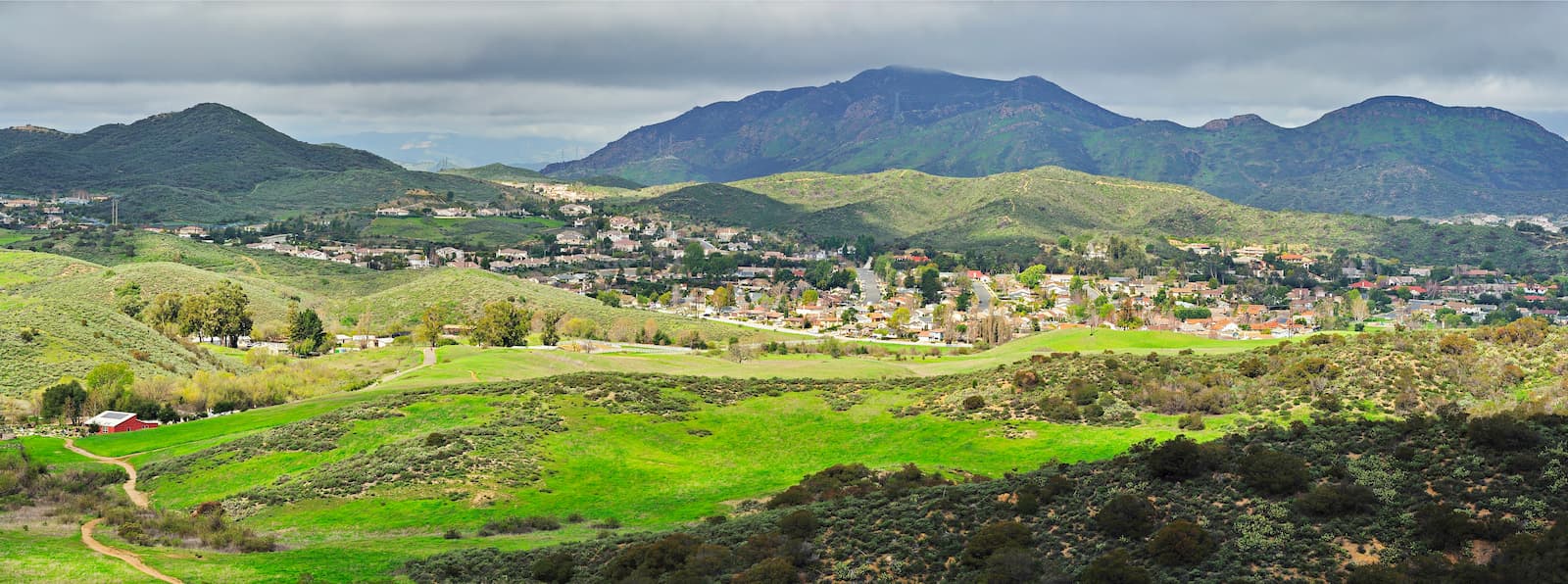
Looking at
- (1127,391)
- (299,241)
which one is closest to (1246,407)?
(1127,391)

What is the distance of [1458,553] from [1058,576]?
6856mm

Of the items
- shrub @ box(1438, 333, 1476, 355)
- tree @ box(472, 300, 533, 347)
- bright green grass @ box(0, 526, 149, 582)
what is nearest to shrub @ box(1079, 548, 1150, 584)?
bright green grass @ box(0, 526, 149, 582)

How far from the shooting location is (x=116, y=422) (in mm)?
50094

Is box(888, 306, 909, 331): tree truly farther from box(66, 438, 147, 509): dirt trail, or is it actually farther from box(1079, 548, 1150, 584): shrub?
box(1079, 548, 1150, 584): shrub

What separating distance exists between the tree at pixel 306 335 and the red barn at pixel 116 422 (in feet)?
127

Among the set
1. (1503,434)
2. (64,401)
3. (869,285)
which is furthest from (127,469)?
(869,285)

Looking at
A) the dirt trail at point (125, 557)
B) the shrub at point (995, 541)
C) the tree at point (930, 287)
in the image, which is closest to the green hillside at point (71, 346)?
the dirt trail at point (125, 557)

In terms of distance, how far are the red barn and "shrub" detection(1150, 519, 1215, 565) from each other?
5041 cm

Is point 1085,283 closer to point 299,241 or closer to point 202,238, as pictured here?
point 299,241

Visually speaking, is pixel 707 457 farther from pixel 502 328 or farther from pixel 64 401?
pixel 502 328

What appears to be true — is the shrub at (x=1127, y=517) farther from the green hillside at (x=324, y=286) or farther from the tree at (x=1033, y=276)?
the tree at (x=1033, y=276)

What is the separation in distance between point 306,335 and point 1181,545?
297 ft

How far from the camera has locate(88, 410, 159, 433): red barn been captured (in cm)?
4997

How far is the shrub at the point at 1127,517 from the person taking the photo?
20344 millimetres
